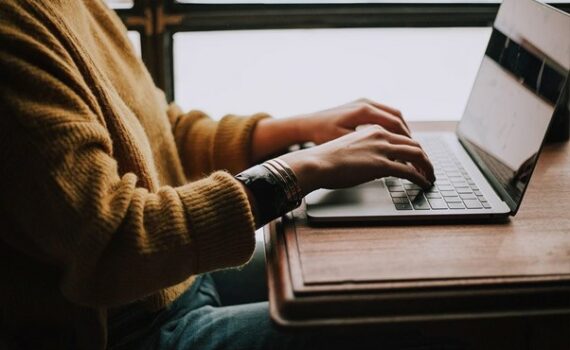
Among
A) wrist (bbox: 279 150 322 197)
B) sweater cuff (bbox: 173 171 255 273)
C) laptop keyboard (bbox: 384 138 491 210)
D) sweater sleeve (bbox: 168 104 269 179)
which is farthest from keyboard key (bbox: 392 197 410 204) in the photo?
sweater sleeve (bbox: 168 104 269 179)

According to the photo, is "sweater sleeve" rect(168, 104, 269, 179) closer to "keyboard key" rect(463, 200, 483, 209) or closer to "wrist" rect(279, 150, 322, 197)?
"wrist" rect(279, 150, 322, 197)

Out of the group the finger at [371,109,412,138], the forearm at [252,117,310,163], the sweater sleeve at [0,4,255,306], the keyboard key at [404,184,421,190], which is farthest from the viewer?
the forearm at [252,117,310,163]

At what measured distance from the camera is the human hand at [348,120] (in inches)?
38.0

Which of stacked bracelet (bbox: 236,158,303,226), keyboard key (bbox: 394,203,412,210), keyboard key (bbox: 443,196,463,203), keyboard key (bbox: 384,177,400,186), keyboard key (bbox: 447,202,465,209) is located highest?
stacked bracelet (bbox: 236,158,303,226)

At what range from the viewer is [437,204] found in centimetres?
80

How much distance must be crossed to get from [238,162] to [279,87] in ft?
1.91

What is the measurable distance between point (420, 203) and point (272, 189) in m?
0.22

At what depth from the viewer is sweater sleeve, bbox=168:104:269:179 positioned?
3.54 ft

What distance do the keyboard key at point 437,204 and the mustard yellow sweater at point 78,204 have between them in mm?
275

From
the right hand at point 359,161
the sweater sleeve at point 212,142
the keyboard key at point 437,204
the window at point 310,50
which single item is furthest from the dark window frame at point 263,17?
the keyboard key at point 437,204

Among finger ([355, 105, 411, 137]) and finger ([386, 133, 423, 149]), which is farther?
finger ([355, 105, 411, 137])

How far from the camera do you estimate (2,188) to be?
2.06ft

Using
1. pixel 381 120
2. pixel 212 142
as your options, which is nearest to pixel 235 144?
pixel 212 142

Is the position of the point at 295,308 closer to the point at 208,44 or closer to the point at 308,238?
the point at 308,238
